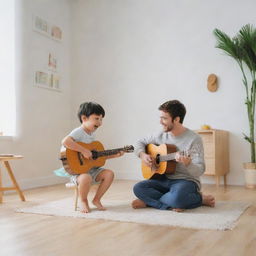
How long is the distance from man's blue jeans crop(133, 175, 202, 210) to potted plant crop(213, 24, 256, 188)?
1.60m

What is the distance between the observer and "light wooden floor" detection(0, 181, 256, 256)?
68.9 inches

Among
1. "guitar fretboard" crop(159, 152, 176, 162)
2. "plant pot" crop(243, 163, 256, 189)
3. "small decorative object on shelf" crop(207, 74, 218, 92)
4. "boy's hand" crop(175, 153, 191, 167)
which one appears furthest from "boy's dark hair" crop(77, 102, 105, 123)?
"small decorative object on shelf" crop(207, 74, 218, 92)

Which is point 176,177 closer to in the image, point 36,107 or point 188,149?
point 188,149

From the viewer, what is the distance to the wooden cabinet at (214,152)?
4.22 metres

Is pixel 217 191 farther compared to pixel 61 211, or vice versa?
pixel 217 191

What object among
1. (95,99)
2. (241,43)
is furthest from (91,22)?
(241,43)

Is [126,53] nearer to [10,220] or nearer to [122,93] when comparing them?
[122,93]

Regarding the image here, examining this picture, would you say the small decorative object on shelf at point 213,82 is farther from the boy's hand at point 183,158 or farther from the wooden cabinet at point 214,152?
the boy's hand at point 183,158

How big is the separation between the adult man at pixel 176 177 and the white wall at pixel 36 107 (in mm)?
1969

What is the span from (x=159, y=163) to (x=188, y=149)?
0.82 ft

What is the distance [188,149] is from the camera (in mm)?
2748

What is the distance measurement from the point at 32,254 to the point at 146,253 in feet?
1.70

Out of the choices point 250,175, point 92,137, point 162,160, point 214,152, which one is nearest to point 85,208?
point 92,137

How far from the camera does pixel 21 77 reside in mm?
4488
